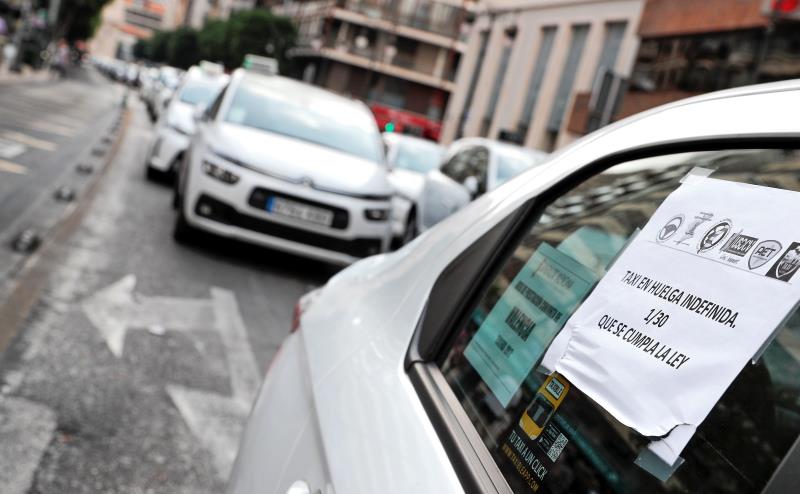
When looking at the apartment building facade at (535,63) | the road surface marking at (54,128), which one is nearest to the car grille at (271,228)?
the road surface marking at (54,128)

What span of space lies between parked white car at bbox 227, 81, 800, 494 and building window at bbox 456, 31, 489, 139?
1357 inches

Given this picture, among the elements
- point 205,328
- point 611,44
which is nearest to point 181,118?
point 205,328

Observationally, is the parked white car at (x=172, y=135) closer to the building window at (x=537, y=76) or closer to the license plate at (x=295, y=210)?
the license plate at (x=295, y=210)

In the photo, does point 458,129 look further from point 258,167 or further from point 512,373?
point 512,373

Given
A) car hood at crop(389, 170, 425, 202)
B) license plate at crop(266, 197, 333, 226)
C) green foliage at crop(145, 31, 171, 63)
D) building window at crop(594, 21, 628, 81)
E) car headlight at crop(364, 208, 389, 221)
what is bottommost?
green foliage at crop(145, 31, 171, 63)

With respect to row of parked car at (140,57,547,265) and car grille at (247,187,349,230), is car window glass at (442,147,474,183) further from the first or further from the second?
car grille at (247,187,349,230)

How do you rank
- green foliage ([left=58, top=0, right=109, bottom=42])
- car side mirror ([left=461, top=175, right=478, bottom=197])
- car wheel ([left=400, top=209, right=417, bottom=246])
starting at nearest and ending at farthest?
car side mirror ([left=461, top=175, right=478, bottom=197]), car wheel ([left=400, top=209, right=417, bottom=246]), green foliage ([left=58, top=0, right=109, bottom=42])

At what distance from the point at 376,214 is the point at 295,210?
69cm

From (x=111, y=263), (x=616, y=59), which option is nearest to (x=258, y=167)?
(x=111, y=263)

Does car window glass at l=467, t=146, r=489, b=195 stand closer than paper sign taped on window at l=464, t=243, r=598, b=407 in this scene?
No

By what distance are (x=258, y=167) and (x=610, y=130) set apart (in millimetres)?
6379

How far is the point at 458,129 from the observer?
3694 cm

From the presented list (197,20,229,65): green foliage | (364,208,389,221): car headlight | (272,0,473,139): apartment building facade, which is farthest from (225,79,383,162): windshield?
(197,20,229,65): green foliage

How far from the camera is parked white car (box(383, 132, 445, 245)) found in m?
11.2
